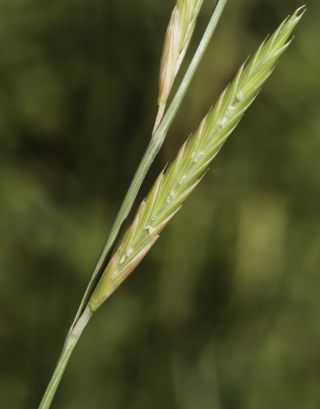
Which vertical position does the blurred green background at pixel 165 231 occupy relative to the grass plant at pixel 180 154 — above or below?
below

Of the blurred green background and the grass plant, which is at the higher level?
the grass plant

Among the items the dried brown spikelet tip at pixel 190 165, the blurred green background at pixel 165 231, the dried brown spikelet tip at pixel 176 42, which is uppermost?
the dried brown spikelet tip at pixel 176 42

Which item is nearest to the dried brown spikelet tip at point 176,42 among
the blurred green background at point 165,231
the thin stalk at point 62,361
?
the thin stalk at point 62,361

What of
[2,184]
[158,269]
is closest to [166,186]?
[158,269]

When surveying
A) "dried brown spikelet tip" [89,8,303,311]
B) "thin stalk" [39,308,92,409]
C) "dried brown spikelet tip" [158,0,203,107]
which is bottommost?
"thin stalk" [39,308,92,409]

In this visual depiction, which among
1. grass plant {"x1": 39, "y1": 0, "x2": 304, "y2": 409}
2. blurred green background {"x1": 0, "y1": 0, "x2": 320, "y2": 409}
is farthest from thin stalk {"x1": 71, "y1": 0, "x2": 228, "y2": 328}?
blurred green background {"x1": 0, "y1": 0, "x2": 320, "y2": 409}

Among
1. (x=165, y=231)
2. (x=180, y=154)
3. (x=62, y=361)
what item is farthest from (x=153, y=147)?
(x=165, y=231)

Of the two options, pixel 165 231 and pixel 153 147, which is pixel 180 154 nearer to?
pixel 153 147

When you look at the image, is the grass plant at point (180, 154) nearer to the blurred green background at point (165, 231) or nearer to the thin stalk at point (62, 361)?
the thin stalk at point (62, 361)

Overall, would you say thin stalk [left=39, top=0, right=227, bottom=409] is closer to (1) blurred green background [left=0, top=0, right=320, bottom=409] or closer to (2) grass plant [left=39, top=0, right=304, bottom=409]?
(2) grass plant [left=39, top=0, right=304, bottom=409]
